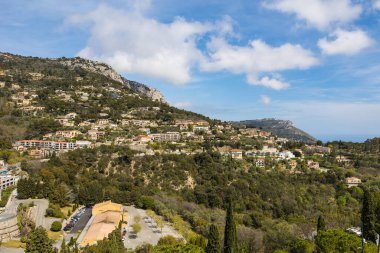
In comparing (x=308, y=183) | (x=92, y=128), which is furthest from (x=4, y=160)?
(x=308, y=183)

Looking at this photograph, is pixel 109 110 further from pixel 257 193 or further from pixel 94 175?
pixel 257 193

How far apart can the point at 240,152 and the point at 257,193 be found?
44.2 feet

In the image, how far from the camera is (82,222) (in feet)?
105

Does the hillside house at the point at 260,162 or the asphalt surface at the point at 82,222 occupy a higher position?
the hillside house at the point at 260,162

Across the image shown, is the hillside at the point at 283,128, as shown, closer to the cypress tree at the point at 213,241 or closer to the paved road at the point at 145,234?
the paved road at the point at 145,234

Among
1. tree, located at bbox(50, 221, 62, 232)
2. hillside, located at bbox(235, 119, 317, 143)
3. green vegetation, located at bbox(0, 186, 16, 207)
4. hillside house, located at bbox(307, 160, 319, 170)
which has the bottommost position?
tree, located at bbox(50, 221, 62, 232)

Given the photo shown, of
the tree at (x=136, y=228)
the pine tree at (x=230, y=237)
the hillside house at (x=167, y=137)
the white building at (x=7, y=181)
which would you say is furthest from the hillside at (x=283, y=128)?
the pine tree at (x=230, y=237)

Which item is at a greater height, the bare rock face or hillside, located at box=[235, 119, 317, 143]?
the bare rock face

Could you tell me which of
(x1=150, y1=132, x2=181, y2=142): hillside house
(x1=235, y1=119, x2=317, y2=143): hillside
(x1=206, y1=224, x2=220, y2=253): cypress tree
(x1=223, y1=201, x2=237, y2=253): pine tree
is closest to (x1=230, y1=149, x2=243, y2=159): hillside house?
(x1=150, y1=132, x2=181, y2=142): hillside house

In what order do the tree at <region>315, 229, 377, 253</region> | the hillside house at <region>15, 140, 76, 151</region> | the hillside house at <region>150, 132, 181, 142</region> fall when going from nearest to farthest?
the tree at <region>315, 229, 377, 253</region> → the hillside house at <region>15, 140, 76, 151</region> → the hillside house at <region>150, 132, 181, 142</region>

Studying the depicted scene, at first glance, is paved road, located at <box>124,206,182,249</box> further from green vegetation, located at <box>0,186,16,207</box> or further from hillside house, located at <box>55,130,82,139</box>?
hillside house, located at <box>55,130,82,139</box>

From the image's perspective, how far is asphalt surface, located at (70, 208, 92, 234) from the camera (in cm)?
3006

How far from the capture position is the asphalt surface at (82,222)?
3006 centimetres

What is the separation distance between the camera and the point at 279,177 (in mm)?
49844
